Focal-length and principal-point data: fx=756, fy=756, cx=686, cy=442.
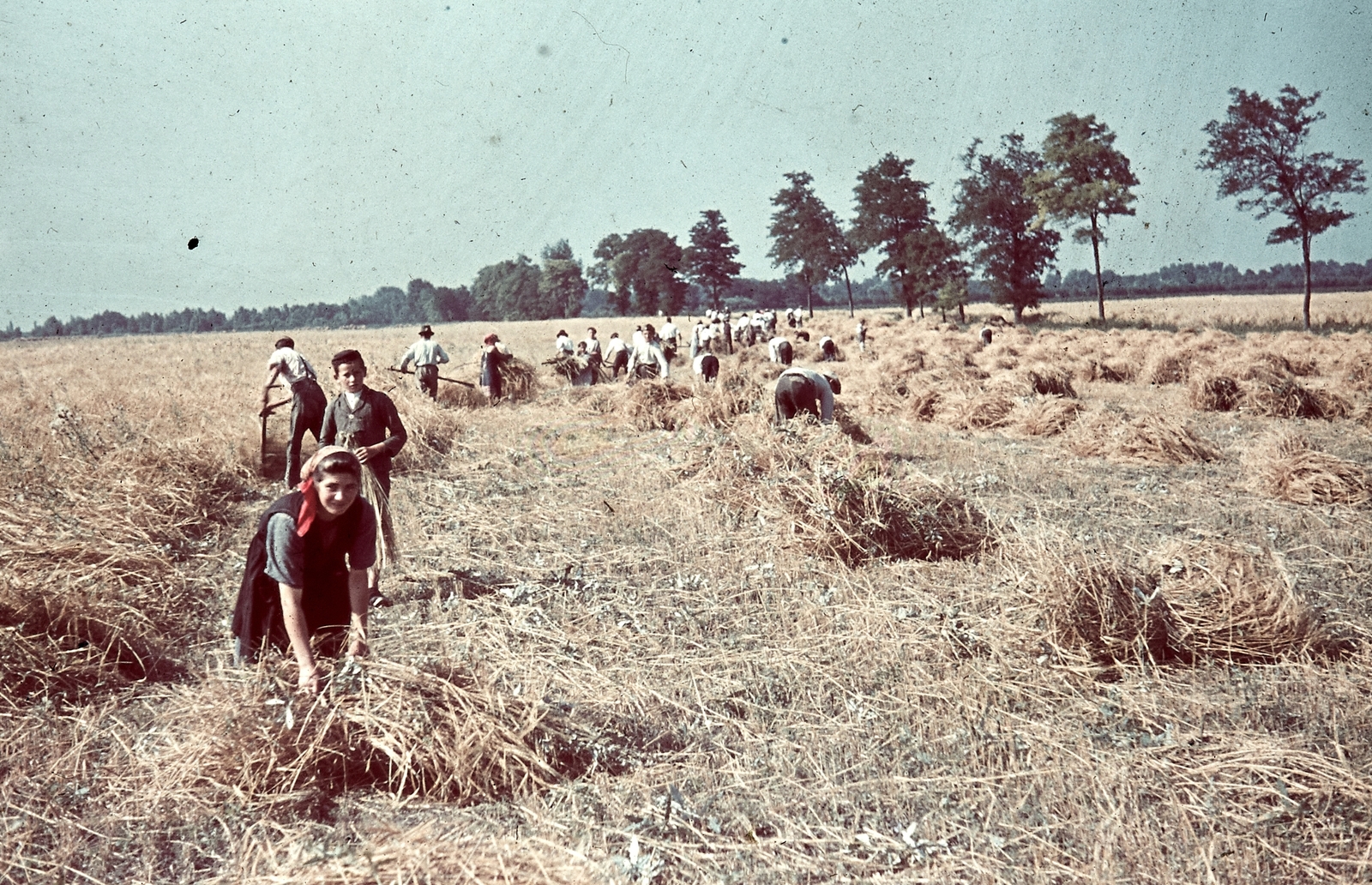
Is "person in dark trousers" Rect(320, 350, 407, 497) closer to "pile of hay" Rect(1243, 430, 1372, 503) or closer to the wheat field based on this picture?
the wheat field

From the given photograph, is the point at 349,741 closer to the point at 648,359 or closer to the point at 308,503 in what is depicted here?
the point at 308,503

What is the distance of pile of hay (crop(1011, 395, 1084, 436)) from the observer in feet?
31.2

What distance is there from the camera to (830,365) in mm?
19781

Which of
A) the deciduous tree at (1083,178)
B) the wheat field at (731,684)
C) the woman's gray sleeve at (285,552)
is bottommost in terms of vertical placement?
the wheat field at (731,684)

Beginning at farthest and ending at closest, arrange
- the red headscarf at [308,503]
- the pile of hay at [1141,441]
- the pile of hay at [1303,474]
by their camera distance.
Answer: the pile of hay at [1141,441], the pile of hay at [1303,474], the red headscarf at [308,503]

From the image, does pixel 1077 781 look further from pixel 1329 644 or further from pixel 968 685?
pixel 1329 644

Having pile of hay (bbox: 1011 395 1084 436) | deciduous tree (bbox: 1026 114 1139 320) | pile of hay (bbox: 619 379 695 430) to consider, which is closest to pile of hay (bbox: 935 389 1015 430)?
pile of hay (bbox: 1011 395 1084 436)

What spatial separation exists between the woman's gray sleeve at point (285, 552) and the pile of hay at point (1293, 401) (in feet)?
39.1

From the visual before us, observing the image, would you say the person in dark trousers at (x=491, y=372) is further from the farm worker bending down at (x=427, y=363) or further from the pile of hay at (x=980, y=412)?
the pile of hay at (x=980, y=412)

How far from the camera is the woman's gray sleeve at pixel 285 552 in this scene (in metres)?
2.87

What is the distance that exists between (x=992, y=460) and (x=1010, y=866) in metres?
6.43

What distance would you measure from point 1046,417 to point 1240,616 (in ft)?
20.6

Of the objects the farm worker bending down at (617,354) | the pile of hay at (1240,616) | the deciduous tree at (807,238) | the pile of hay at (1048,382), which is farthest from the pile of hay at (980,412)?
the deciduous tree at (807,238)

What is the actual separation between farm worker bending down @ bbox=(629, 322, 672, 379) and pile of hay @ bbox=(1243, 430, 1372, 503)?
8.96 m
